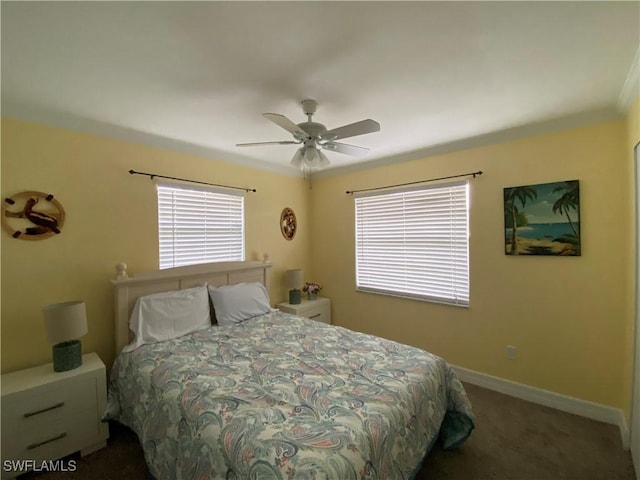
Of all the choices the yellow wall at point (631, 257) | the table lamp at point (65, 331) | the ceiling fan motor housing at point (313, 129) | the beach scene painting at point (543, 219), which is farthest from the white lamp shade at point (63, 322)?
the yellow wall at point (631, 257)

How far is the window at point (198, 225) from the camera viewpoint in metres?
2.88

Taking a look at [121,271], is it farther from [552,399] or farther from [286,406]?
[552,399]

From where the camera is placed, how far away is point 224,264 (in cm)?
318

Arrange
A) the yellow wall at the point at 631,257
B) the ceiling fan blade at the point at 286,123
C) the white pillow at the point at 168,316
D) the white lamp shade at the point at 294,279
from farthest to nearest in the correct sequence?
the white lamp shade at the point at 294,279, the white pillow at the point at 168,316, the yellow wall at the point at 631,257, the ceiling fan blade at the point at 286,123

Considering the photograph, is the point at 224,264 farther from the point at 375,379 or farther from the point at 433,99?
the point at 433,99

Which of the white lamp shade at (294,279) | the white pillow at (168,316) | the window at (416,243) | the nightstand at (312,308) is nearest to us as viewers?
the white pillow at (168,316)

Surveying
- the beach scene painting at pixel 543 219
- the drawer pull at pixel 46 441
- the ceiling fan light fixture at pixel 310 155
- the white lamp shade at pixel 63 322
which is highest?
the ceiling fan light fixture at pixel 310 155

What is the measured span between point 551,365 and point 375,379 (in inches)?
76.3

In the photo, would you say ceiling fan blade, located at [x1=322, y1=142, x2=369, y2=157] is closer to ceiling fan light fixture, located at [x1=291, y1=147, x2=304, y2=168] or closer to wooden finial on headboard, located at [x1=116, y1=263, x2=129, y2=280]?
ceiling fan light fixture, located at [x1=291, y1=147, x2=304, y2=168]

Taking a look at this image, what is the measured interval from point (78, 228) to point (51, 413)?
1.36m

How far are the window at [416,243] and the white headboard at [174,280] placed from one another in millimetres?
1398

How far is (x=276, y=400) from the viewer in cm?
150

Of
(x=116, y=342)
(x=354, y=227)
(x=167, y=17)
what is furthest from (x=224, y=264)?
(x=167, y=17)

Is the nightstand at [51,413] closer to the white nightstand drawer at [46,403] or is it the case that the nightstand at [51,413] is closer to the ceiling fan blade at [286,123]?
the white nightstand drawer at [46,403]
